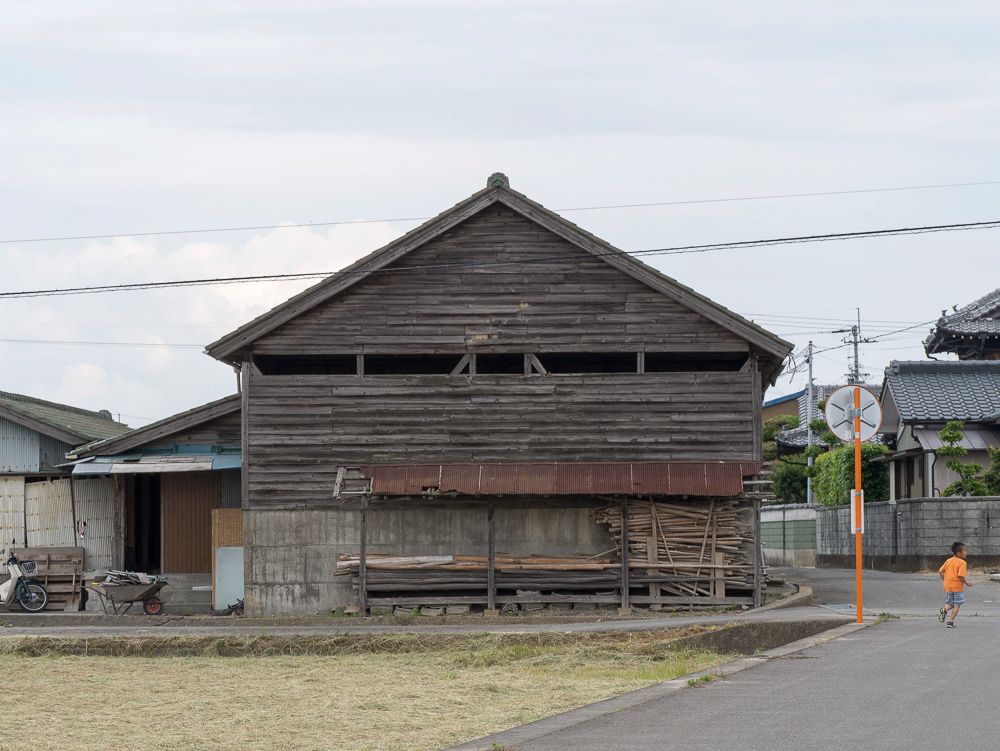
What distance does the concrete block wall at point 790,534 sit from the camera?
39.2 metres

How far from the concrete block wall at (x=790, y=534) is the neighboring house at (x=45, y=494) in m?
21.6

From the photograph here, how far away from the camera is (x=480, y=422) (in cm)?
2064

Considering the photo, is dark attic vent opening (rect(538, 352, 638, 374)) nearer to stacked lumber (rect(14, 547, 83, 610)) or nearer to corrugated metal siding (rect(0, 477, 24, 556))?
stacked lumber (rect(14, 547, 83, 610))

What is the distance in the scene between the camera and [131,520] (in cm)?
2461

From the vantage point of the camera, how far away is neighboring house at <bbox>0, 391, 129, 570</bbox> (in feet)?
76.7

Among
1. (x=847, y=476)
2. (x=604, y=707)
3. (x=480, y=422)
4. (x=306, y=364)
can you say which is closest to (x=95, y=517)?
(x=306, y=364)

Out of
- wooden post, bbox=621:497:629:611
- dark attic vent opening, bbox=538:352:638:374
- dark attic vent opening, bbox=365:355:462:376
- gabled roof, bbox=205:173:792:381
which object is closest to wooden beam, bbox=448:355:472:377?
dark attic vent opening, bbox=365:355:462:376

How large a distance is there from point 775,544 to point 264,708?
34.6m

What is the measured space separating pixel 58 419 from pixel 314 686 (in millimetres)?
15522

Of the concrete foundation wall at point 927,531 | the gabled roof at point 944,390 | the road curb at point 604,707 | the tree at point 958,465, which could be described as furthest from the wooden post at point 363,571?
the gabled roof at point 944,390

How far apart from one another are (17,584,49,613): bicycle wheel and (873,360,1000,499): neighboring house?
2127 centimetres

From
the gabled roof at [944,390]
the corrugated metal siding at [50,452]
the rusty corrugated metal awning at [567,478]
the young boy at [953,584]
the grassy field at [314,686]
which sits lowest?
the grassy field at [314,686]

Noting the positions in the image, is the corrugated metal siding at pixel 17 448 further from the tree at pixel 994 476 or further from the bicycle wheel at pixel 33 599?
A: the tree at pixel 994 476

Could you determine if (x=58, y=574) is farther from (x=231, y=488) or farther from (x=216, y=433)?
(x=216, y=433)
